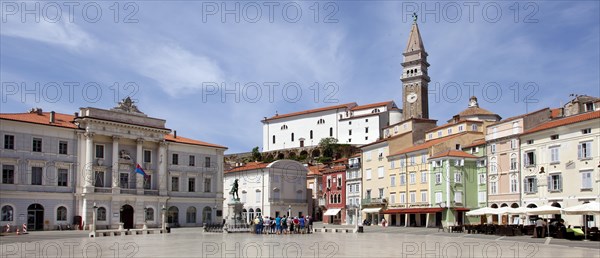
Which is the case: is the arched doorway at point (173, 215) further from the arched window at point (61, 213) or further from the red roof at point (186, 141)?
the arched window at point (61, 213)

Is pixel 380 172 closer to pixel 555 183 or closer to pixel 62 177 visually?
pixel 555 183

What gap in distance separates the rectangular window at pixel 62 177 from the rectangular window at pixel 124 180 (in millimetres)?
5498

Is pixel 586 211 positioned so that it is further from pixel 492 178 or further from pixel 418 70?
pixel 418 70

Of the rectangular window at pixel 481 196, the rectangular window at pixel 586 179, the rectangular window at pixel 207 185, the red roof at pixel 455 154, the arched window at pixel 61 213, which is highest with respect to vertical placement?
the red roof at pixel 455 154

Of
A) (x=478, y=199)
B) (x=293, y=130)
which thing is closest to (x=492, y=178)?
(x=478, y=199)

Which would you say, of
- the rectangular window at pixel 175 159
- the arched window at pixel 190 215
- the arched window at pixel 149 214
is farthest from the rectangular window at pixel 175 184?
the arched window at pixel 149 214

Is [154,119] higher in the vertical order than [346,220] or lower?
higher

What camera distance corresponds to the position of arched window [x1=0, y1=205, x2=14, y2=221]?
52466 millimetres

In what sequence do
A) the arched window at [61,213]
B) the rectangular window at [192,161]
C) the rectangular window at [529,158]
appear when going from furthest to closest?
the rectangular window at [192,161], the arched window at [61,213], the rectangular window at [529,158]

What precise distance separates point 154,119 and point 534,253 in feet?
155

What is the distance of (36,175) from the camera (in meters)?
55.1

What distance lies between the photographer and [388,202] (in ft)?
243

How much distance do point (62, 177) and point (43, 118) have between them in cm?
570

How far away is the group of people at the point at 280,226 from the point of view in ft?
141
